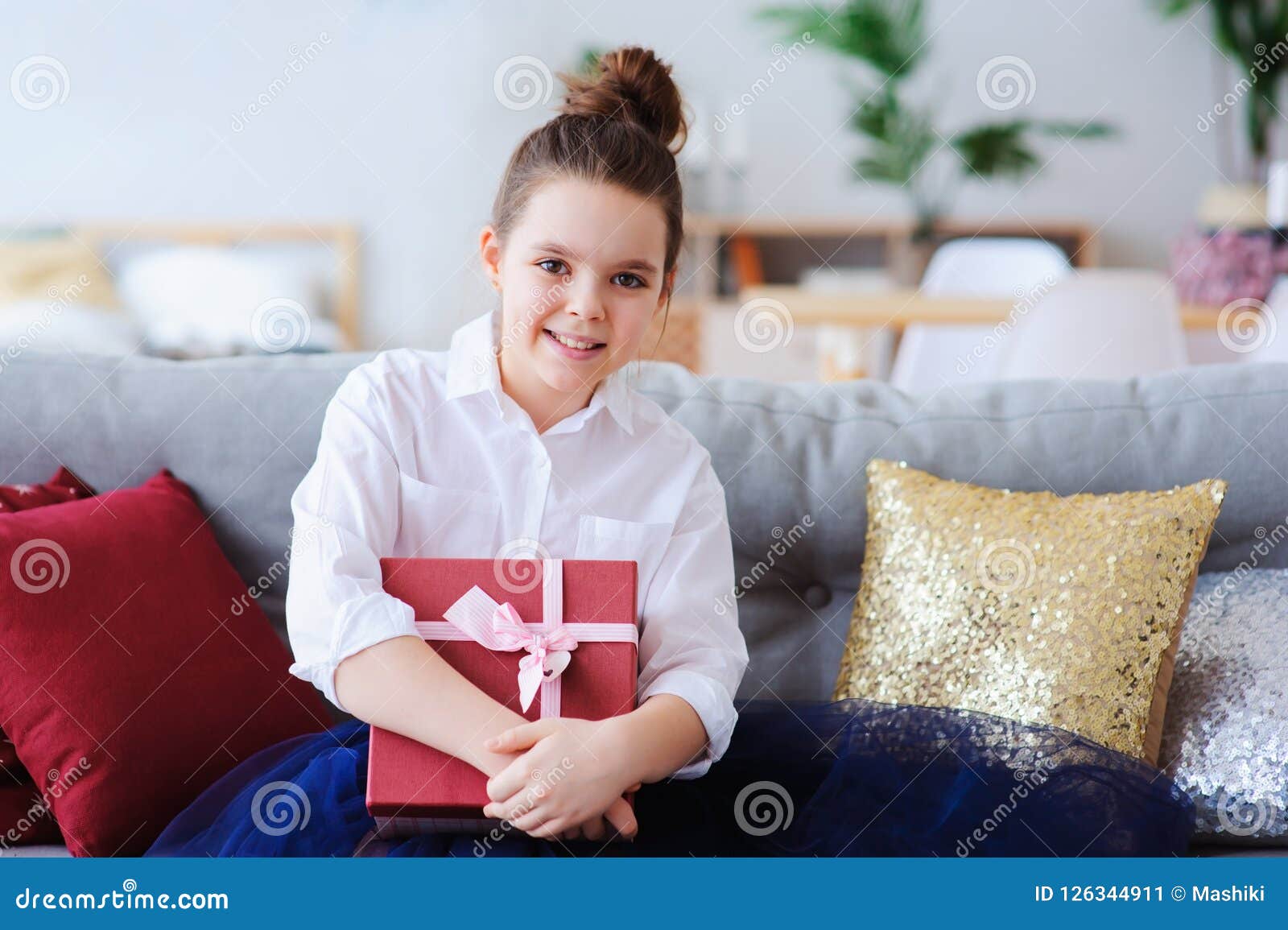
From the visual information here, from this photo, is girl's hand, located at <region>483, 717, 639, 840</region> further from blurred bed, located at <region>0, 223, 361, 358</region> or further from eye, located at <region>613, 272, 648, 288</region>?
blurred bed, located at <region>0, 223, 361, 358</region>

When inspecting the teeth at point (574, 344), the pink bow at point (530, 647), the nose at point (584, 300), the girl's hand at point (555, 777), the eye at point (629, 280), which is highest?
the eye at point (629, 280)

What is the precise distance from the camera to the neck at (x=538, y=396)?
1294mm

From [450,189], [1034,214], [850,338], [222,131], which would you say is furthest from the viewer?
[1034,214]

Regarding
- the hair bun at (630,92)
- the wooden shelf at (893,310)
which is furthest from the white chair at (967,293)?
the hair bun at (630,92)

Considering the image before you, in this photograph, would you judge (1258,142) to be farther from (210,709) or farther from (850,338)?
(210,709)

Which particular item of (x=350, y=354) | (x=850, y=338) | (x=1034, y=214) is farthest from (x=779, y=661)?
(x=1034, y=214)

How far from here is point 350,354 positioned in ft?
5.05

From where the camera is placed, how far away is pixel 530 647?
1076 mm

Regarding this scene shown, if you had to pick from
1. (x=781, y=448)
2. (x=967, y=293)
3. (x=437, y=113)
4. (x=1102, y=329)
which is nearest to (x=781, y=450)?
(x=781, y=448)

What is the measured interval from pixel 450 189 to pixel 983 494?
338 centimetres

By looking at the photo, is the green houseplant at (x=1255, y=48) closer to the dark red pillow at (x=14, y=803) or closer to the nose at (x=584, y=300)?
the nose at (x=584, y=300)

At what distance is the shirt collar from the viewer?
1259 mm

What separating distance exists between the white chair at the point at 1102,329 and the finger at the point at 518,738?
1992 millimetres
